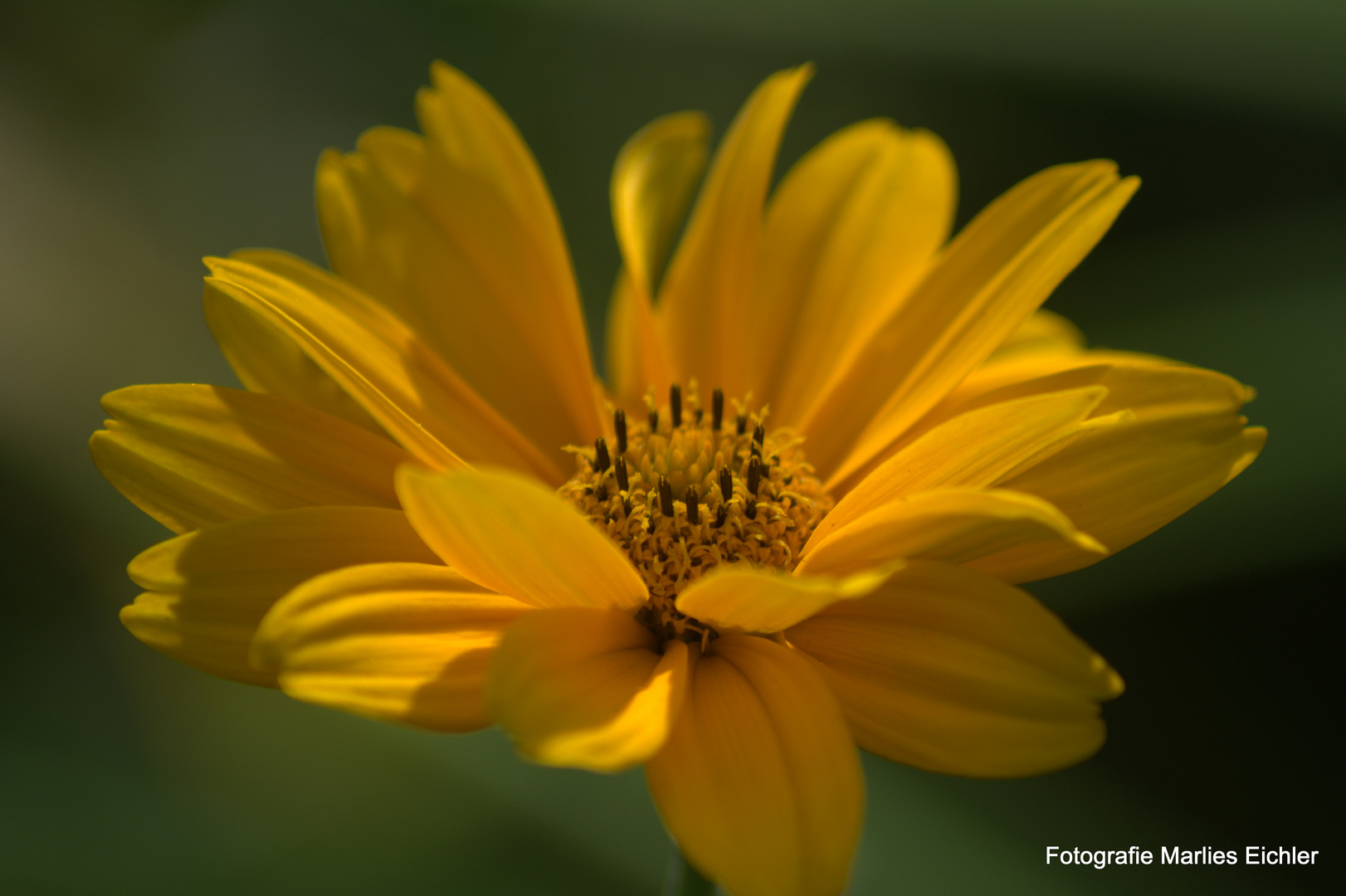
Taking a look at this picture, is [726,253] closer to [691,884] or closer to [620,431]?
[620,431]

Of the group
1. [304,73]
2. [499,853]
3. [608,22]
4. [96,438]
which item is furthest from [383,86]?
[499,853]

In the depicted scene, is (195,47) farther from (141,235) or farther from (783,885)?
(783,885)

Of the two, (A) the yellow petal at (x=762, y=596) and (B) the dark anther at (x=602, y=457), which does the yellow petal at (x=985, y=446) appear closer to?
(A) the yellow petal at (x=762, y=596)

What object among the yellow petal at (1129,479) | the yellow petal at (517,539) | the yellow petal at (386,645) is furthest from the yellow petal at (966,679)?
the yellow petal at (386,645)

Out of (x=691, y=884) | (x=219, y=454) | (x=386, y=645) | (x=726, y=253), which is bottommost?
(x=691, y=884)

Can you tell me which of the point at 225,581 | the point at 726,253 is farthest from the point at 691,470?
the point at 225,581

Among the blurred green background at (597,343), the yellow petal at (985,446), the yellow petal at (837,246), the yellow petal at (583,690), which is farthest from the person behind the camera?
the blurred green background at (597,343)
